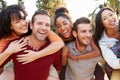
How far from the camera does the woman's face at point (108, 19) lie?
4.04m

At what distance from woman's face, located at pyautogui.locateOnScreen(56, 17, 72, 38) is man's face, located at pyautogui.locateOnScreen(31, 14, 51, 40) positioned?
1.41 ft

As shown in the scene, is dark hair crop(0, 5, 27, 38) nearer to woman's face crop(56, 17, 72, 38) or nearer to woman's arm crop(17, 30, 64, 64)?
woman's arm crop(17, 30, 64, 64)

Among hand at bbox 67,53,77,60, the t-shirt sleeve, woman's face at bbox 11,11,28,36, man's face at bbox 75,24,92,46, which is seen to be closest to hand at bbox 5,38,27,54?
woman's face at bbox 11,11,28,36

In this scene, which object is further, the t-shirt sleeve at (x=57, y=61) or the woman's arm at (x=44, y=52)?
the t-shirt sleeve at (x=57, y=61)

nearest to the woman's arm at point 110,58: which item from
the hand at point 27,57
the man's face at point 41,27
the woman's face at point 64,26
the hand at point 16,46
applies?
the woman's face at point 64,26

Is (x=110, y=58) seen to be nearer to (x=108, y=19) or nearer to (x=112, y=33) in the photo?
(x=112, y=33)

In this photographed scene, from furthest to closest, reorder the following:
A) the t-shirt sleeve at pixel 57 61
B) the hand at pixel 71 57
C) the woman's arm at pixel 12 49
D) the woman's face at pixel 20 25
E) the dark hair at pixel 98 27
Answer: the dark hair at pixel 98 27 < the hand at pixel 71 57 < the t-shirt sleeve at pixel 57 61 < the woman's face at pixel 20 25 < the woman's arm at pixel 12 49

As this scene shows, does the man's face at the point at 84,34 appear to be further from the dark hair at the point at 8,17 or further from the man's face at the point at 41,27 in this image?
the dark hair at the point at 8,17

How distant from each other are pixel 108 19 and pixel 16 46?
124 cm

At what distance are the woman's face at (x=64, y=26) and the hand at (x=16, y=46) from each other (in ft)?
2.08

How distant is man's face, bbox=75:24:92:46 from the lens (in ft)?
13.3

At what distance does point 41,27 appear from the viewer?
3.77 m

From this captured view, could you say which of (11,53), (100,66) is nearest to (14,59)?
(11,53)

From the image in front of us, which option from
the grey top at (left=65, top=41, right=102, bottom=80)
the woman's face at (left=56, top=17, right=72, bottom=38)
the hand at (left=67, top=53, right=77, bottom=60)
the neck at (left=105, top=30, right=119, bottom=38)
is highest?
the woman's face at (left=56, top=17, right=72, bottom=38)
